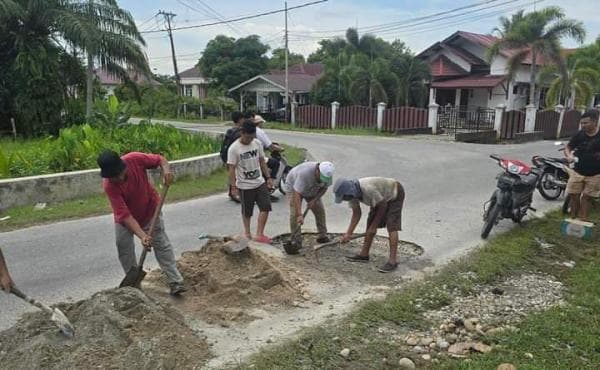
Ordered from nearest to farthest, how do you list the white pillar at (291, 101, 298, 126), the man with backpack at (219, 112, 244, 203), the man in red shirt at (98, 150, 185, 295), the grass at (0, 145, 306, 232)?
the man in red shirt at (98, 150, 185, 295)
the grass at (0, 145, 306, 232)
the man with backpack at (219, 112, 244, 203)
the white pillar at (291, 101, 298, 126)

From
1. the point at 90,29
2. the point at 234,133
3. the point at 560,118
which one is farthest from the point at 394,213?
the point at 560,118

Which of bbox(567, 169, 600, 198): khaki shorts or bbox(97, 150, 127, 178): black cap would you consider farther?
bbox(567, 169, 600, 198): khaki shorts

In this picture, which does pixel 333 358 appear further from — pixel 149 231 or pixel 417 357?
pixel 149 231

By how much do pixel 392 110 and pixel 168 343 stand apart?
2292cm

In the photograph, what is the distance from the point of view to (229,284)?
15.8 feet

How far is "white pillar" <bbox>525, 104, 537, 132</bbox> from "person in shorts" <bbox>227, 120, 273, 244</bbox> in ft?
64.2

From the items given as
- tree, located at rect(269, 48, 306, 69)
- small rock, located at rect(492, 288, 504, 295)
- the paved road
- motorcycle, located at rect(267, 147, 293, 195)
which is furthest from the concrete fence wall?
tree, located at rect(269, 48, 306, 69)

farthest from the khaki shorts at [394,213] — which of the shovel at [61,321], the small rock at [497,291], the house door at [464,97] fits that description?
the house door at [464,97]

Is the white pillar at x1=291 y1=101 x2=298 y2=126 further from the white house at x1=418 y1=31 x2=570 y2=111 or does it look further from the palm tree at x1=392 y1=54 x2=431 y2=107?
the white house at x1=418 y1=31 x2=570 y2=111

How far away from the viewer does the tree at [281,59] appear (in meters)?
57.0

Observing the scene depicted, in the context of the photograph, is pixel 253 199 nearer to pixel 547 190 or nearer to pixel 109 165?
pixel 109 165

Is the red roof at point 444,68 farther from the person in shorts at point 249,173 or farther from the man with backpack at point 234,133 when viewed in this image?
→ the person in shorts at point 249,173

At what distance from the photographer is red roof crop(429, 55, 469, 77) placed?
112 feet

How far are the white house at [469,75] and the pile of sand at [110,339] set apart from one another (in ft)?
101
